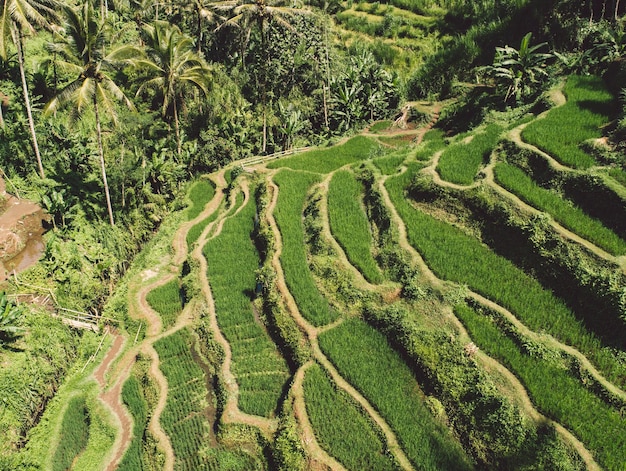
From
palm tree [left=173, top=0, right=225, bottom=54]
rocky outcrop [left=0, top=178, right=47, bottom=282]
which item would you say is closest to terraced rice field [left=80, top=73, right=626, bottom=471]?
rocky outcrop [left=0, top=178, right=47, bottom=282]

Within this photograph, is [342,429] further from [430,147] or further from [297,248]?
[430,147]

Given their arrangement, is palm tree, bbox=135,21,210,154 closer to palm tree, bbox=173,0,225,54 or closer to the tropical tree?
palm tree, bbox=173,0,225,54

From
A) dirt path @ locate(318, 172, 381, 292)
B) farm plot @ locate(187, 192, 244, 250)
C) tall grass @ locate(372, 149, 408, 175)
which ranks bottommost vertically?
farm plot @ locate(187, 192, 244, 250)

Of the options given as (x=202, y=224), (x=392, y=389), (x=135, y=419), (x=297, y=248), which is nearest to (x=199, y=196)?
(x=202, y=224)

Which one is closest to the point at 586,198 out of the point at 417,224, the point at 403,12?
the point at 417,224

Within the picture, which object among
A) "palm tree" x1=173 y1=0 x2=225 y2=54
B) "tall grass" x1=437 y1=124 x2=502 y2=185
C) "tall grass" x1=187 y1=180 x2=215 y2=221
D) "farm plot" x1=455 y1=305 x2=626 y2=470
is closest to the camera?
"farm plot" x1=455 y1=305 x2=626 y2=470

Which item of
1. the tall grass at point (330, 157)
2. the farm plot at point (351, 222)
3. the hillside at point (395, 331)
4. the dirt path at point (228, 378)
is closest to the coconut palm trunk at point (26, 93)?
the hillside at point (395, 331)
